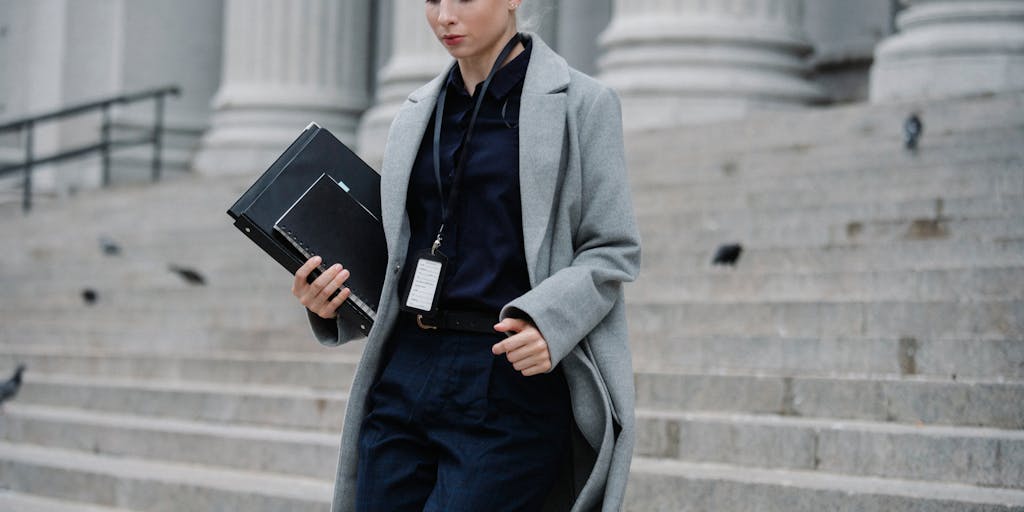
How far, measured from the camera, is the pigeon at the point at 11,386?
766 centimetres

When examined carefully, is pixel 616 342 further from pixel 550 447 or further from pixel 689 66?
pixel 689 66

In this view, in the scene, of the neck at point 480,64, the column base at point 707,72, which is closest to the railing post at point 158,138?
the column base at point 707,72

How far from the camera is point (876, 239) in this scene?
266 inches

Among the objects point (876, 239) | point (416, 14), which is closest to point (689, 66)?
point (416, 14)

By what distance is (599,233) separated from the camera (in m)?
2.72

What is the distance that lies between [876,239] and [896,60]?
353cm

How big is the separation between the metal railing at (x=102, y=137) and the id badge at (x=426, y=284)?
12.9 meters

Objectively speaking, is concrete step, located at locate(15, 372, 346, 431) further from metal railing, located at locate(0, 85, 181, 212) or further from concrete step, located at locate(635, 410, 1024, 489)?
metal railing, located at locate(0, 85, 181, 212)

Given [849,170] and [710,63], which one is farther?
[710,63]

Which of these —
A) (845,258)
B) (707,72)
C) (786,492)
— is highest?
(707,72)

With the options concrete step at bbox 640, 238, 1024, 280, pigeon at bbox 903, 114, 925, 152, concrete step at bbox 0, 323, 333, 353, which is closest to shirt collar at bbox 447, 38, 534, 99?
concrete step at bbox 640, 238, 1024, 280

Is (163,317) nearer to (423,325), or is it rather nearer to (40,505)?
(40,505)

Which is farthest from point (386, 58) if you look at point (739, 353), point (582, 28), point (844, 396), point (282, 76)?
point (844, 396)

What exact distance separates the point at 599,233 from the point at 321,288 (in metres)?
0.51
